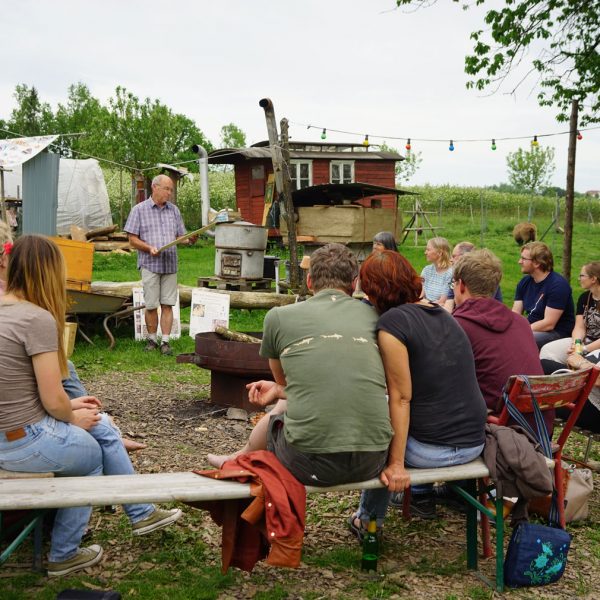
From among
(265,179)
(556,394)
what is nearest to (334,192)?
(265,179)

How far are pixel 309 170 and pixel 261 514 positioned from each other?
22.2 meters

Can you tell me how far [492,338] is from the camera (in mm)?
3586

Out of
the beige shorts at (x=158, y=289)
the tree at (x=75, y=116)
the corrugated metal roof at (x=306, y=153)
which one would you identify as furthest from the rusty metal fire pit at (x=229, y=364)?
the tree at (x=75, y=116)

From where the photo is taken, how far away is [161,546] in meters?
3.46

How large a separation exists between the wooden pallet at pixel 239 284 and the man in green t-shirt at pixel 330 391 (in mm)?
8623

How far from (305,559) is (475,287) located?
161 centimetres

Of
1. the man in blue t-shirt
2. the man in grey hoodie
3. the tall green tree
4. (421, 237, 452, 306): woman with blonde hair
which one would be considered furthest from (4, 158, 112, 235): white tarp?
the man in grey hoodie

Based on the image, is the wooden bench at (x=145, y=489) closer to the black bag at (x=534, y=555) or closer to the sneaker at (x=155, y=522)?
the black bag at (x=534, y=555)

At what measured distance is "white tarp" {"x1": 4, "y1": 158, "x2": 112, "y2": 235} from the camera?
24.4m

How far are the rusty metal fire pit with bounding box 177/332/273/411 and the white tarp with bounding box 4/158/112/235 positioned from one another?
785 inches

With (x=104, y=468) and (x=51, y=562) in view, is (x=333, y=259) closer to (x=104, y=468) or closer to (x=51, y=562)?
(x=104, y=468)

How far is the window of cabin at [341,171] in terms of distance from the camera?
970 inches

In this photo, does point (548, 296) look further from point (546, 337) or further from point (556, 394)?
point (556, 394)

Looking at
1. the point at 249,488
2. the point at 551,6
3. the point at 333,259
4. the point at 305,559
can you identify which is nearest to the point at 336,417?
the point at 249,488
